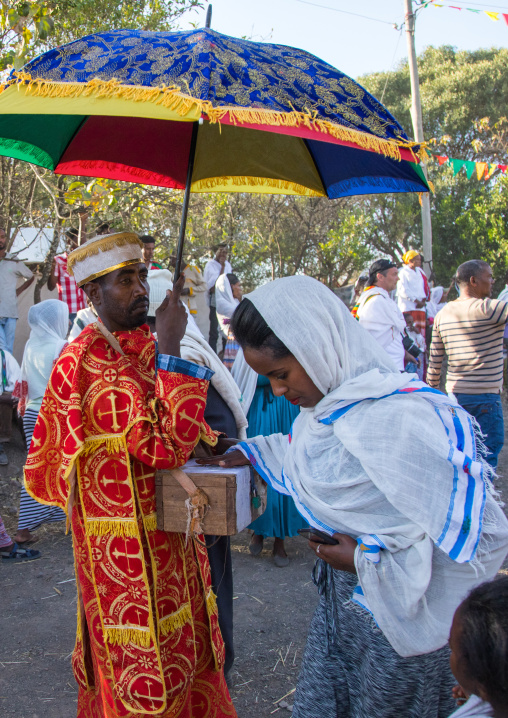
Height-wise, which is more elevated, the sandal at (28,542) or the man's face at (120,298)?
the man's face at (120,298)

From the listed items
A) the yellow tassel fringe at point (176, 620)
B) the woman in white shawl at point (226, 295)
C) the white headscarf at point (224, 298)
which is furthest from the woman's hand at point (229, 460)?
the white headscarf at point (224, 298)

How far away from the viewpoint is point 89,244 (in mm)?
2254

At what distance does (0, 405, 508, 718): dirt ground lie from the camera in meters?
3.22

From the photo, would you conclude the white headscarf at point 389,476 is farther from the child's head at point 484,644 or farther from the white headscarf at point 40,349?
the white headscarf at point 40,349

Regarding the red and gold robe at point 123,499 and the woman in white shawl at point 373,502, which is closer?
the woman in white shawl at point 373,502

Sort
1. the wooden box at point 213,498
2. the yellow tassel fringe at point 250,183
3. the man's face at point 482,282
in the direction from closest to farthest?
the wooden box at point 213,498
the yellow tassel fringe at point 250,183
the man's face at point 482,282

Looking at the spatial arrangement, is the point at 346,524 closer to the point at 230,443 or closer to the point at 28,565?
the point at 230,443

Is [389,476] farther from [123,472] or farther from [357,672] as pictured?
[123,472]

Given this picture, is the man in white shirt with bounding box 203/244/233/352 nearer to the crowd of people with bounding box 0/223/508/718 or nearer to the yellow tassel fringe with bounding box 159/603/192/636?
the crowd of people with bounding box 0/223/508/718

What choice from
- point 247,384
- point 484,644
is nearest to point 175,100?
point 484,644

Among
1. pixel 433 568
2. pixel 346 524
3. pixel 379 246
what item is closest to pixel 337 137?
pixel 346 524

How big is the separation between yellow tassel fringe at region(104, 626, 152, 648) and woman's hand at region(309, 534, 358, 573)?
0.75m

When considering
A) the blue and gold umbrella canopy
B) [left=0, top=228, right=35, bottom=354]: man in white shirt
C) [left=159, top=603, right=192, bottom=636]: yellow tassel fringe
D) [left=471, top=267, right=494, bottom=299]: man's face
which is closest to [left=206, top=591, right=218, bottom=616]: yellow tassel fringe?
[left=159, top=603, right=192, bottom=636]: yellow tassel fringe

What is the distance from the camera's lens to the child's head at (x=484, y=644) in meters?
1.23
